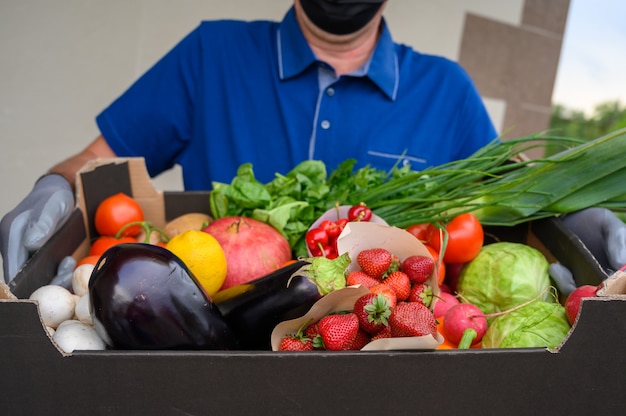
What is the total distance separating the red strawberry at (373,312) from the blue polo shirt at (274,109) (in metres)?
1.11

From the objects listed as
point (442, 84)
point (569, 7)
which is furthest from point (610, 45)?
point (442, 84)

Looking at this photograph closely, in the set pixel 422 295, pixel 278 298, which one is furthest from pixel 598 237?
pixel 278 298

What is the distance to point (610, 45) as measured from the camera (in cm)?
717

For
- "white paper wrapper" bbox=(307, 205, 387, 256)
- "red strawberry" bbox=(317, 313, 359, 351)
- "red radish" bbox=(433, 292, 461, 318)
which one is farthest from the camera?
"white paper wrapper" bbox=(307, 205, 387, 256)

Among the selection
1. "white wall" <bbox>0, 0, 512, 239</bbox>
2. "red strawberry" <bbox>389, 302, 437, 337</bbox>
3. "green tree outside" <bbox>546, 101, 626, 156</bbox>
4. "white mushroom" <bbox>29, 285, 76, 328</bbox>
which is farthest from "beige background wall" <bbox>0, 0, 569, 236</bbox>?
"green tree outside" <bbox>546, 101, 626, 156</bbox>

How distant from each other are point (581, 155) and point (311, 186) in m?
0.68

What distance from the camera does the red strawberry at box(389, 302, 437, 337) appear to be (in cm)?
88

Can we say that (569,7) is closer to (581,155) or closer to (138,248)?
(581,155)

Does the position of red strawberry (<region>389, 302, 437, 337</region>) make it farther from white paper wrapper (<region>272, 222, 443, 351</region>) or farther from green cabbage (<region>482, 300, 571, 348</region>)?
green cabbage (<region>482, 300, 571, 348</region>)

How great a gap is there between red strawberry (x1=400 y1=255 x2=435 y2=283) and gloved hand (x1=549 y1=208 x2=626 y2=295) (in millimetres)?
380

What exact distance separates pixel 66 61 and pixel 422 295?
2245 millimetres

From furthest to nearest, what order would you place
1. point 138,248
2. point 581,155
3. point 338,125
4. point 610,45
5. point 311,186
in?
point 610,45 → point 338,125 → point 311,186 → point 581,155 → point 138,248

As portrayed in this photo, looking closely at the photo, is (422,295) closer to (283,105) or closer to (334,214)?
(334,214)

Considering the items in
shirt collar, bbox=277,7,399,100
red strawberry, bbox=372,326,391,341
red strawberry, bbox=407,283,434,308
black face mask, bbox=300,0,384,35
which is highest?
black face mask, bbox=300,0,384,35
